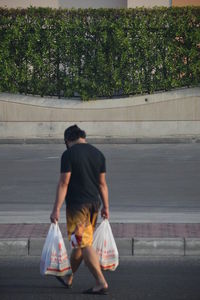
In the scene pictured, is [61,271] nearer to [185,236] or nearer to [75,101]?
[185,236]

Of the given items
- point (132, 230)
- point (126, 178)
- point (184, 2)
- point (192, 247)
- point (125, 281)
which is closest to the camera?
point (125, 281)

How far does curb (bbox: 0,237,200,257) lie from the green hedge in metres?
10.8

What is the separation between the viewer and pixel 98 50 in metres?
21.0

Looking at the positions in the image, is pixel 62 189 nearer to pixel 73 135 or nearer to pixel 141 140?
pixel 73 135

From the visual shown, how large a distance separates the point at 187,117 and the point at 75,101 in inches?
109

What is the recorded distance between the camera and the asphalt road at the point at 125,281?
840 cm

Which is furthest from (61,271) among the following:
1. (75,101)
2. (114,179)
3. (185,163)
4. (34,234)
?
(75,101)

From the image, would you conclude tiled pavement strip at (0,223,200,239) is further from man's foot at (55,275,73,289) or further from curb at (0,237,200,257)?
man's foot at (55,275,73,289)

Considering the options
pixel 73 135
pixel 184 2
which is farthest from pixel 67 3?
pixel 73 135

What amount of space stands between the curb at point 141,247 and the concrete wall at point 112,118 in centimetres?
1046

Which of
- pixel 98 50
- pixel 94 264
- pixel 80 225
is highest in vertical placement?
pixel 98 50

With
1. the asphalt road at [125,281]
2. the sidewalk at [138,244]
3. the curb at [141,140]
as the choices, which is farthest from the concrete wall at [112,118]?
the asphalt road at [125,281]

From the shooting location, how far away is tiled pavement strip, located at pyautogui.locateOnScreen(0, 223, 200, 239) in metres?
10.6

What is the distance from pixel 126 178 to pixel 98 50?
5.81m
